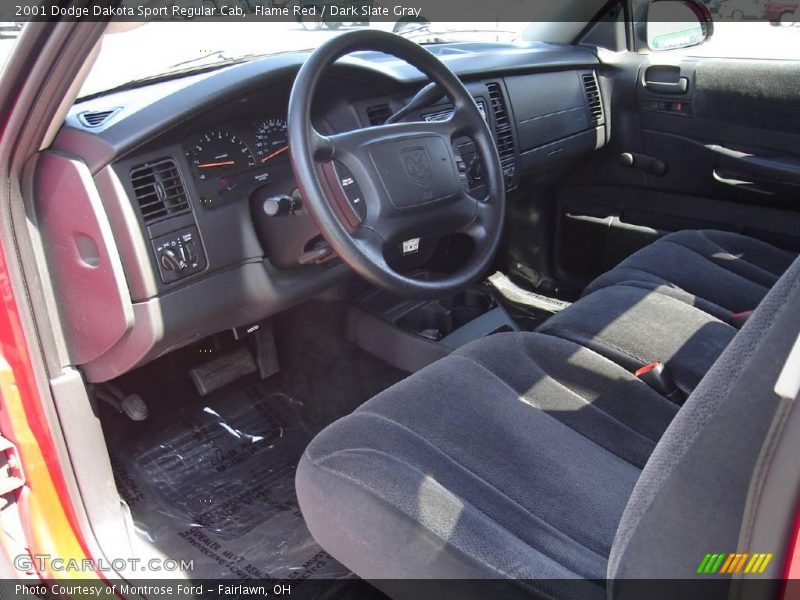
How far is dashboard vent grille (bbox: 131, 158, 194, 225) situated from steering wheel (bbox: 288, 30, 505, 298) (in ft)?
0.95

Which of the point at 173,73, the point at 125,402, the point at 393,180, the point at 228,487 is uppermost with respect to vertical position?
the point at 173,73

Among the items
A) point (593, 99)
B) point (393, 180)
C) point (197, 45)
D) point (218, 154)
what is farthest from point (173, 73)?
point (593, 99)

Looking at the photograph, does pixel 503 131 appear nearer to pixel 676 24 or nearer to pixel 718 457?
pixel 676 24

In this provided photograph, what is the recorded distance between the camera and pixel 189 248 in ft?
5.41

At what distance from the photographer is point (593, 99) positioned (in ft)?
9.59

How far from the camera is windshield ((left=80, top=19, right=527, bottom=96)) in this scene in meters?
1.70

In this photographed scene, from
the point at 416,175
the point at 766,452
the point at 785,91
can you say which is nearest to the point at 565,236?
the point at 785,91

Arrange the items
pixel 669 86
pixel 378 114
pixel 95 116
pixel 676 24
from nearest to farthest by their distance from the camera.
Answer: pixel 95 116 → pixel 378 114 → pixel 669 86 → pixel 676 24

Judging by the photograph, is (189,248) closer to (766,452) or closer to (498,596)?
(498,596)

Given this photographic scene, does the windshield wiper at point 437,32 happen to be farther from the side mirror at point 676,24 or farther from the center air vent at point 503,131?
the side mirror at point 676,24

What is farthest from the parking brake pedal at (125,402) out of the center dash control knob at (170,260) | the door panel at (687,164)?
the door panel at (687,164)

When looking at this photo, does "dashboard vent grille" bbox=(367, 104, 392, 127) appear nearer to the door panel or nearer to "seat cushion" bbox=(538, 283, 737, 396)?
"seat cushion" bbox=(538, 283, 737, 396)

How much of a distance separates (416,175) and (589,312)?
0.53 meters
